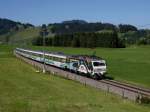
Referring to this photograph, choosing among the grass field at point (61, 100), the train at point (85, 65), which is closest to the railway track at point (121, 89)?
the grass field at point (61, 100)

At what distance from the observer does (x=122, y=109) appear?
30.6m

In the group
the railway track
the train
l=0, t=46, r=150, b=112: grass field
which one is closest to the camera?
l=0, t=46, r=150, b=112: grass field

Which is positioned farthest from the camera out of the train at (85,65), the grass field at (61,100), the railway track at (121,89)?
the train at (85,65)

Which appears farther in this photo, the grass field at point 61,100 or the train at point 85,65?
the train at point 85,65

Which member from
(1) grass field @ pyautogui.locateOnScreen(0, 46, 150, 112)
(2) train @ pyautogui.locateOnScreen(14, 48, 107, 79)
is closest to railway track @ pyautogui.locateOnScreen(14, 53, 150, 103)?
(1) grass field @ pyautogui.locateOnScreen(0, 46, 150, 112)

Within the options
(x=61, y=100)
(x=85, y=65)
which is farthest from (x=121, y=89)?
(x=85, y=65)

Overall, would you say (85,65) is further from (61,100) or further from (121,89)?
(61,100)

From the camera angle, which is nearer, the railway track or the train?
the railway track

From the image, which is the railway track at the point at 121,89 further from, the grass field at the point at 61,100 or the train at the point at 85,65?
the train at the point at 85,65

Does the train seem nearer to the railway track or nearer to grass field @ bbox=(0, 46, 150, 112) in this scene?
the railway track

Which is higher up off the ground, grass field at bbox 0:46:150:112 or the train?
the train

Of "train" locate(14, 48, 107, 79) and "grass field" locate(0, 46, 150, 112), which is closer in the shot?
"grass field" locate(0, 46, 150, 112)

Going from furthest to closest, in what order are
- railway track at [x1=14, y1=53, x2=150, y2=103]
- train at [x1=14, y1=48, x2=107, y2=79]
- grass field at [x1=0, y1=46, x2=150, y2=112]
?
1. train at [x1=14, y1=48, x2=107, y2=79]
2. railway track at [x1=14, y1=53, x2=150, y2=103]
3. grass field at [x1=0, y1=46, x2=150, y2=112]

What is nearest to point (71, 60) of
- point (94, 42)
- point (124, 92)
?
point (124, 92)
